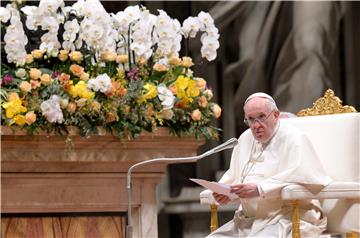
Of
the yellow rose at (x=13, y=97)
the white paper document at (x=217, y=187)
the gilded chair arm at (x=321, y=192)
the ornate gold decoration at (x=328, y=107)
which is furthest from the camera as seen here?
the ornate gold decoration at (x=328, y=107)

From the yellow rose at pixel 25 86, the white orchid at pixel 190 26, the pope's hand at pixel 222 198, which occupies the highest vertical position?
the white orchid at pixel 190 26

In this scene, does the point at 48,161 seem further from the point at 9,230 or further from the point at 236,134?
the point at 236,134

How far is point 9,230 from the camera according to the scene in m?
5.84

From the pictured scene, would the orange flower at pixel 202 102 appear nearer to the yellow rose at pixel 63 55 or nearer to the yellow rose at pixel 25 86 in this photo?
the yellow rose at pixel 63 55

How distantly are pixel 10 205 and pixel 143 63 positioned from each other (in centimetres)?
111

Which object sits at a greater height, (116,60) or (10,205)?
(116,60)

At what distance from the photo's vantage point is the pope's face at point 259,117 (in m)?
6.12

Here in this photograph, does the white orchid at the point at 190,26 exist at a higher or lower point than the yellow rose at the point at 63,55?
higher

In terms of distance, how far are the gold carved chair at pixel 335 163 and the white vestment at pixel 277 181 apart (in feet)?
0.34

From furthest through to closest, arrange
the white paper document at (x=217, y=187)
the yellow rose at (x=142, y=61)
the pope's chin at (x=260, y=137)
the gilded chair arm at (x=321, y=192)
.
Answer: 1. the pope's chin at (x=260, y=137)
2. the yellow rose at (x=142, y=61)
3. the gilded chair arm at (x=321, y=192)
4. the white paper document at (x=217, y=187)

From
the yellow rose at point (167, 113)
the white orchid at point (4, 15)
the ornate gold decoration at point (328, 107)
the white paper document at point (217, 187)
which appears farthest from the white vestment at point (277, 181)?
the white orchid at point (4, 15)

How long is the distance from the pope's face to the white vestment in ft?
0.44

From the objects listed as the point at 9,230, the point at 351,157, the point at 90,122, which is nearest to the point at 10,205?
the point at 9,230

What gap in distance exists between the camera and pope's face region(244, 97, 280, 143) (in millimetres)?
6121
